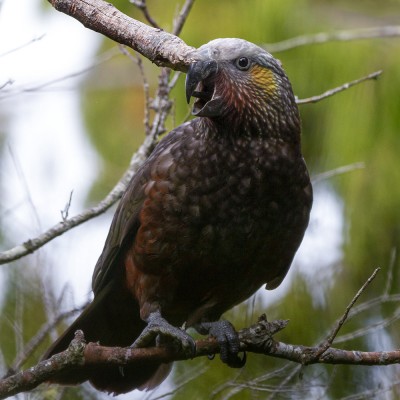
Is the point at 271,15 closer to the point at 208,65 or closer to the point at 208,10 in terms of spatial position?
the point at 208,10

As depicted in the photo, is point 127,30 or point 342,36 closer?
point 127,30

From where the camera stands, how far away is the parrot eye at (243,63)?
11.4ft

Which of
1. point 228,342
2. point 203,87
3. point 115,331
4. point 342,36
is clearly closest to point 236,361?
point 228,342

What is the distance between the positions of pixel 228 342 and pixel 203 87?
3.28 feet

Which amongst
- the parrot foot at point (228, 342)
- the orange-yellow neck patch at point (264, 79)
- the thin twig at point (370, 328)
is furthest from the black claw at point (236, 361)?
the orange-yellow neck patch at point (264, 79)

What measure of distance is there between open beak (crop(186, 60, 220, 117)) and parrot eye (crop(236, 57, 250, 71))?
161 millimetres

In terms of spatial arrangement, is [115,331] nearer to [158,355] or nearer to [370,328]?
[158,355]

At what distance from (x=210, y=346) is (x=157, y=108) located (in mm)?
1156

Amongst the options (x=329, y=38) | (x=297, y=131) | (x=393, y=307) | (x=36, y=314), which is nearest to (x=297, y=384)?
(x=393, y=307)

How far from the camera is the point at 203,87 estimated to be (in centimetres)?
341

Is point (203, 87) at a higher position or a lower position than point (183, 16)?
lower

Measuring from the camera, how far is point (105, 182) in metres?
6.23

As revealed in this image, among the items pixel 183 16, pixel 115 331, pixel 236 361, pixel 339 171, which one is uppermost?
pixel 183 16

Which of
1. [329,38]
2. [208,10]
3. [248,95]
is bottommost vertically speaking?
[248,95]
